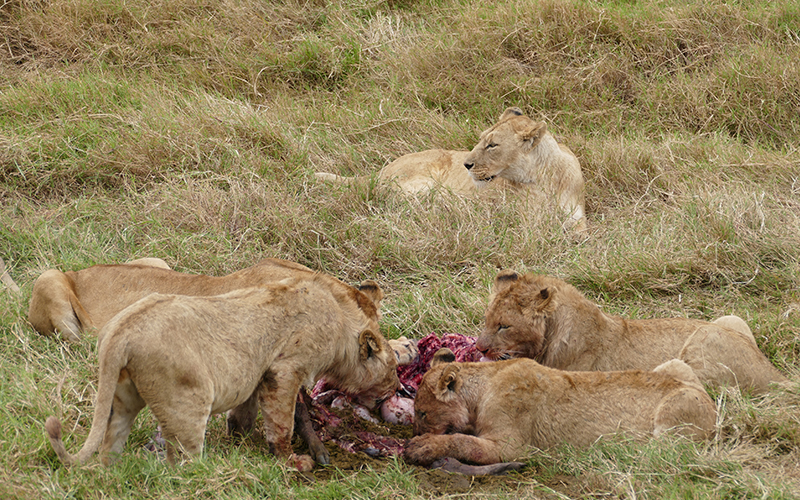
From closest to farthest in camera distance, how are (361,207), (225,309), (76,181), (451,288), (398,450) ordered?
(225,309) → (398,450) → (451,288) → (361,207) → (76,181)

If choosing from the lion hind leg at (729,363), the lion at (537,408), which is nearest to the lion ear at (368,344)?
the lion at (537,408)

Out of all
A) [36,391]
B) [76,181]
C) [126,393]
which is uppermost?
[126,393]

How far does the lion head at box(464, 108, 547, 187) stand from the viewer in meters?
7.23

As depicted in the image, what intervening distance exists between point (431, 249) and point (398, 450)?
2.17 m

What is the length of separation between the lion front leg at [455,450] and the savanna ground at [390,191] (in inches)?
3.2

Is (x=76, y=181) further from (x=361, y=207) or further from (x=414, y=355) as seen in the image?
(x=414, y=355)

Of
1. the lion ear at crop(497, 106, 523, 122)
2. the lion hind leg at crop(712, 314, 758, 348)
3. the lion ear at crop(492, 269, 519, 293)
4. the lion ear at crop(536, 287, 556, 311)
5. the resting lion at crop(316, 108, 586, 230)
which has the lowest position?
the resting lion at crop(316, 108, 586, 230)

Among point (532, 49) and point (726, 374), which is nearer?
point (726, 374)

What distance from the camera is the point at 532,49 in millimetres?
9039

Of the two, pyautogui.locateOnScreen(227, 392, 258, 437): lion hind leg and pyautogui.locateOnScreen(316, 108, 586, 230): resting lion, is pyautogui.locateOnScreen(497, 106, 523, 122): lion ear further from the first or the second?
pyautogui.locateOnScreen(227, 392, 258, 437): lion hind leg

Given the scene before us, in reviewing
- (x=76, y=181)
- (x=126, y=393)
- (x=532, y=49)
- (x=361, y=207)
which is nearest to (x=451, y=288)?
(x=361, y=207)

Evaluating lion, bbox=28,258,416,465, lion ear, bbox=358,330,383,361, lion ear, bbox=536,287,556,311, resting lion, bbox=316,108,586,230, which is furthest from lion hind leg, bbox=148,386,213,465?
resting lion, bbox=316,108,586,230

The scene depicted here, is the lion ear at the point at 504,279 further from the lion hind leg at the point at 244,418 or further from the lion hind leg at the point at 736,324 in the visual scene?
the lion hind leg at the point at 244,418

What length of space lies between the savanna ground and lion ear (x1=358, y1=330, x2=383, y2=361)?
0.52 m
